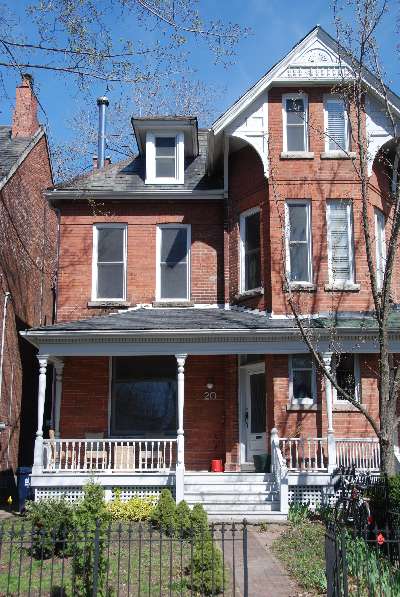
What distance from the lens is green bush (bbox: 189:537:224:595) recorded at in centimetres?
795

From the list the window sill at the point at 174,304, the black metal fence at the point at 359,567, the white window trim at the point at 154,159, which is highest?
the white window trim at the point at 154,159

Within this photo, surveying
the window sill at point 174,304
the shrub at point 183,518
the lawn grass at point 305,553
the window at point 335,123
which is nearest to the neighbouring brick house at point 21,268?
the window sill at point 174,304

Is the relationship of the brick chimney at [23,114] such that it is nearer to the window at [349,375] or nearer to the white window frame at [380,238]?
the white window frame at [380,238]

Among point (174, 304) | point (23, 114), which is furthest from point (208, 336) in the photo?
point (23, 114)

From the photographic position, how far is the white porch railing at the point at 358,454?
560 inches

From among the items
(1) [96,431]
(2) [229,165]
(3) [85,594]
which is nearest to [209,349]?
(1) [96,431]

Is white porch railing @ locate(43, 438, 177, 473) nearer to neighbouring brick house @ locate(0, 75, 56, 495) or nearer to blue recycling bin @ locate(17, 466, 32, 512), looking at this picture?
blue recycling bin @ locate(17, 466, 32, 512)

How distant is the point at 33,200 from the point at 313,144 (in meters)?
9.02

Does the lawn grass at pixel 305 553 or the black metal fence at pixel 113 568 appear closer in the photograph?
the black metal fence at pixel 113 568

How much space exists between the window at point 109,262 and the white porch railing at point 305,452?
5897 mm

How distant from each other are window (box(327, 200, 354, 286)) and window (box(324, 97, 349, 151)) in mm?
1537

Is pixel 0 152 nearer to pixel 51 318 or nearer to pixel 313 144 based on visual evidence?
pixel 51 318

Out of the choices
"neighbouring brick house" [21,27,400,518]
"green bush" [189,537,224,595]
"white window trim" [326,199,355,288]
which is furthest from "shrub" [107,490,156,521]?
"white window trim" [326,199,355,288]

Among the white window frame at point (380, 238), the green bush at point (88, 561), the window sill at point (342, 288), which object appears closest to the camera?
the green bush at point (88, 561)
